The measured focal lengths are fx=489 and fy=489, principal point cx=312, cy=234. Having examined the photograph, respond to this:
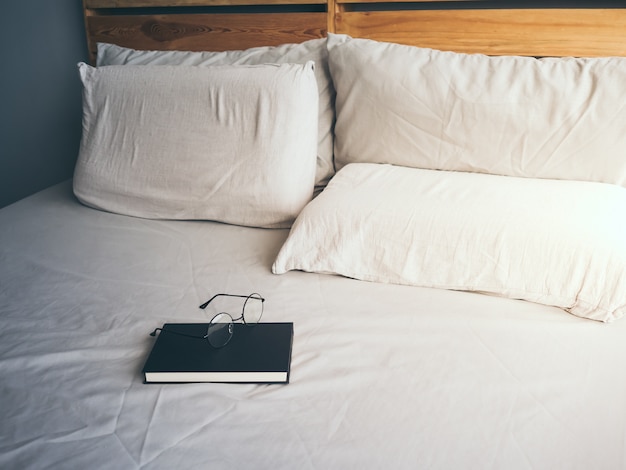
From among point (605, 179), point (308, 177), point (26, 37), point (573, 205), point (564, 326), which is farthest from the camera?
point (26, 37)

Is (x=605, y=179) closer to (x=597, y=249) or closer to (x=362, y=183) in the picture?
(x=597, y=249)

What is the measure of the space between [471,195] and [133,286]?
0.76 m

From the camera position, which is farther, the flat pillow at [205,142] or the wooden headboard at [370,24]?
the wooden headboard at [370,24]

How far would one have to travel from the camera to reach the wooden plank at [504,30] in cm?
132

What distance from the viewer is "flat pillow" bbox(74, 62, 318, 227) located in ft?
4.04

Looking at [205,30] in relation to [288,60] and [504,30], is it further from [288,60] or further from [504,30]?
[504,30]

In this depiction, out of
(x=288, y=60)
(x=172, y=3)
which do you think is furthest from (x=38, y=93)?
(x=288, y=60)

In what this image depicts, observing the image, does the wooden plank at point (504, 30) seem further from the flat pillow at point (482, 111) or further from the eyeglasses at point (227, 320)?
the eyeglasses at point (227, 320)

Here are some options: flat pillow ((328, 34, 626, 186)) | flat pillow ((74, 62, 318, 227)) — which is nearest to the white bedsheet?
flat pillow ((74, 62, 318, 227))

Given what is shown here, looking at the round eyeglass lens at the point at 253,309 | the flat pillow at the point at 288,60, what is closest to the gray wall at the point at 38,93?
the flat pillow at the point at 288,60

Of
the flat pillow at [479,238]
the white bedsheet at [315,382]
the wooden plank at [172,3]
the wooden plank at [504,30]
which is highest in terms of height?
the wooden plank at [172,3]

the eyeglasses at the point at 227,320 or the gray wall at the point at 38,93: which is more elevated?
the gray wall at the point at 38,93

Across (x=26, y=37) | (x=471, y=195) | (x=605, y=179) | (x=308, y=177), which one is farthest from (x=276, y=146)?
(x=26, y=37)

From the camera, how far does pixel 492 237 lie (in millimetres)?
956
